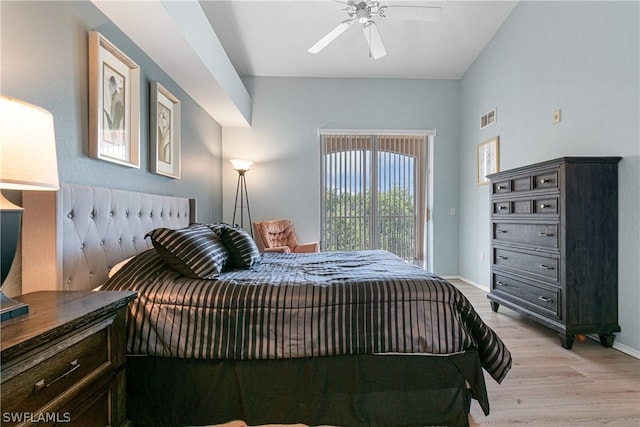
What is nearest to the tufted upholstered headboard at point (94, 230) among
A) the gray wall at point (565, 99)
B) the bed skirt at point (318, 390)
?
the bed skirt at point (318, 390)

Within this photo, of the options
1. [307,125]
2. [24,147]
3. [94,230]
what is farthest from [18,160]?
[307,125]

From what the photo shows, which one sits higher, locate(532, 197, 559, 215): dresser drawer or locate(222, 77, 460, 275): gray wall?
locate(222, 77, 460, 275): gray wall

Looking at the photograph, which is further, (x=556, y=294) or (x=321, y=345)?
(x=556, y=294)

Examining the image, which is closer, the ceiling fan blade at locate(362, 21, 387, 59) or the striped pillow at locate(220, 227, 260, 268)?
the striped pillow at locate(220, 227, 260, 268)

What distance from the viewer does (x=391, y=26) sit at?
384 centimetres

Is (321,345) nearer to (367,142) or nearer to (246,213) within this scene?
(246,213)

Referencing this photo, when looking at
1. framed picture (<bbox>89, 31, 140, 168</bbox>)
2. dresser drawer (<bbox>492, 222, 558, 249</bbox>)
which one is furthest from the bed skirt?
dresser drawer (<bbox>492, 222, 558, 249</bbox>)

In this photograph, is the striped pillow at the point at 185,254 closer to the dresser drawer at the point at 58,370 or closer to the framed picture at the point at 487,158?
the dresser drawer at the point at 58,370

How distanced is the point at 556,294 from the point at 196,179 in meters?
3.54

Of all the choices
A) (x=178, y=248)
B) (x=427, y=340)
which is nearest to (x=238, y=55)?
(x=178, y=248)

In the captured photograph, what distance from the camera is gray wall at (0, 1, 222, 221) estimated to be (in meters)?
1.34

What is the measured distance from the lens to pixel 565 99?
9.66 ft

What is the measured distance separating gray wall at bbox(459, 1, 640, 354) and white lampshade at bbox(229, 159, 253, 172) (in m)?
3.15

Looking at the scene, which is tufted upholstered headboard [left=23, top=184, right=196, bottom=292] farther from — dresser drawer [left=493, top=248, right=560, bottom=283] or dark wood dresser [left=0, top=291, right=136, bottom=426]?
dresser drawer [left=493, top=248, right=560, bottom=283]
